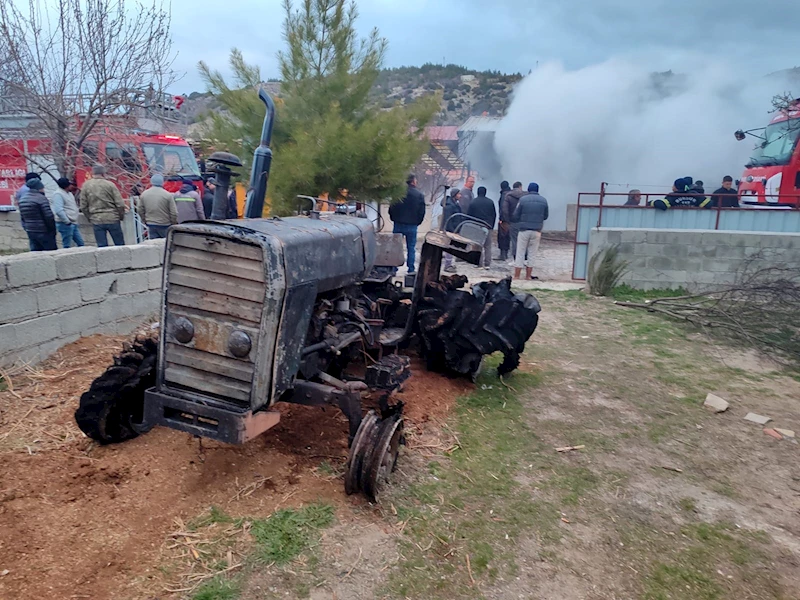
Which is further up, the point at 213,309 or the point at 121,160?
the point at 121,160

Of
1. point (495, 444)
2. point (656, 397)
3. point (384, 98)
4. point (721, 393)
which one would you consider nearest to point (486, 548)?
point (495, 444)

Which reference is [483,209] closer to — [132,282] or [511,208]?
[511,208]

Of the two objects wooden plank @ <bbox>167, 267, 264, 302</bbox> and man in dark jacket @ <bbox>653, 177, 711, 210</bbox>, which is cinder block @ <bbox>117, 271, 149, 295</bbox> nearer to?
wooden plank @ <bbox>167, 267, 264, 302</bbox>

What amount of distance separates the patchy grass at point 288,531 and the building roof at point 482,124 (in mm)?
27624

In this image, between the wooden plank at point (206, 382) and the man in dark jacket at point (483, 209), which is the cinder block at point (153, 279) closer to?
the wooden plank at point (206, 382)

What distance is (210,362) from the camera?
3186 mm

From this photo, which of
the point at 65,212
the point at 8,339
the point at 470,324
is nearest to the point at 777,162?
the point at 470,324

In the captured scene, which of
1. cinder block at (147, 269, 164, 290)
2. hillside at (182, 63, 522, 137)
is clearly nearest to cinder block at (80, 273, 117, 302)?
cinder block at (147, 269, 164, 290)

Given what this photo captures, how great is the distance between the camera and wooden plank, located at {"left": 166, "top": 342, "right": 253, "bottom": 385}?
312 cm

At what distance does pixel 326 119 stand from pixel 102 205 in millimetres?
3346

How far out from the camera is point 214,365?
3180mm

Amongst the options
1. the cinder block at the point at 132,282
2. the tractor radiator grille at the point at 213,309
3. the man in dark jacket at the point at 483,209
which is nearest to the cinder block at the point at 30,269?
the cinder block at the point at 132,282

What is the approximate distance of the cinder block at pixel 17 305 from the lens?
4.70m

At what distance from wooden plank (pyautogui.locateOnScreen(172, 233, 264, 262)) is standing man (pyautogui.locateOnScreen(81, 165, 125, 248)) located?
592 centimetres
